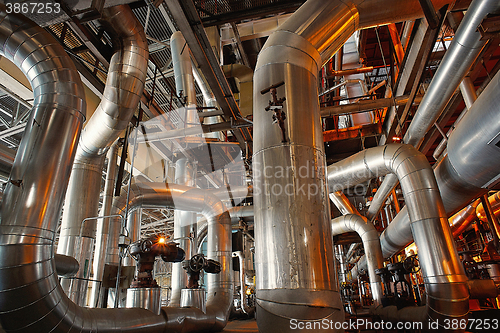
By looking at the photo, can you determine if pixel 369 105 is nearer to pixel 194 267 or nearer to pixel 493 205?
pixel 194 267

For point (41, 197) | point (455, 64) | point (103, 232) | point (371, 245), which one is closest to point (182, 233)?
point (103, 232)

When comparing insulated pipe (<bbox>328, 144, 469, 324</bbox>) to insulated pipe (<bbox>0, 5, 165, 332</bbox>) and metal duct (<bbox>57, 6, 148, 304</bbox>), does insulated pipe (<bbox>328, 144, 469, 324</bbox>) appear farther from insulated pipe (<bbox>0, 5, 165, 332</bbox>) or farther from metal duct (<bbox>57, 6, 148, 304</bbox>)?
metal duct (<bbox>57, 6, 148, 304</bbox>)

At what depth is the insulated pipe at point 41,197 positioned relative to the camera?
7.14 ft

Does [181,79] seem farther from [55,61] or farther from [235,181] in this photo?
[235,181]

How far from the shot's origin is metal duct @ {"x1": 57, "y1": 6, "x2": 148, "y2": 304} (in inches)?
144

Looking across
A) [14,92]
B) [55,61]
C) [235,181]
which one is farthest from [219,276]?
[14,92]

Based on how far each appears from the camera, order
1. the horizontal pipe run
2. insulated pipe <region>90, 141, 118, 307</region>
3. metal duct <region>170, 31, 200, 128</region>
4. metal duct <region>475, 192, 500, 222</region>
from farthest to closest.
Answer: metal duct <region>475, 192, 500, 222</region> < metal duct <region>170, 31, 200, 128</region> < insulated pipe <region>90, 141, 118, 307</region> < the horizontal pipe run

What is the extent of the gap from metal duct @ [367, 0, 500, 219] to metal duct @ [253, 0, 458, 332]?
89cm

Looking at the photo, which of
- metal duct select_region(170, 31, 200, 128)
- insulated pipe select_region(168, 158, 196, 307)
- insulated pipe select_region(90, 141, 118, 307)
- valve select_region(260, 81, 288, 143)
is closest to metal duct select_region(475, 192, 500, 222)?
insulated pipe select_region(168, 158, 196, 307)

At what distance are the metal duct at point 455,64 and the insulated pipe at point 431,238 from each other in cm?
51

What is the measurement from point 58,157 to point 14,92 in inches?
203

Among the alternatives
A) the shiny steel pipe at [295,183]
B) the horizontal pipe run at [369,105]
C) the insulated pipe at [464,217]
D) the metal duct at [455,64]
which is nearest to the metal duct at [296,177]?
the shiny steel pipe at [295,183]

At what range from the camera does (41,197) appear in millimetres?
2379

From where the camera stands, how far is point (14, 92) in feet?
20.4
